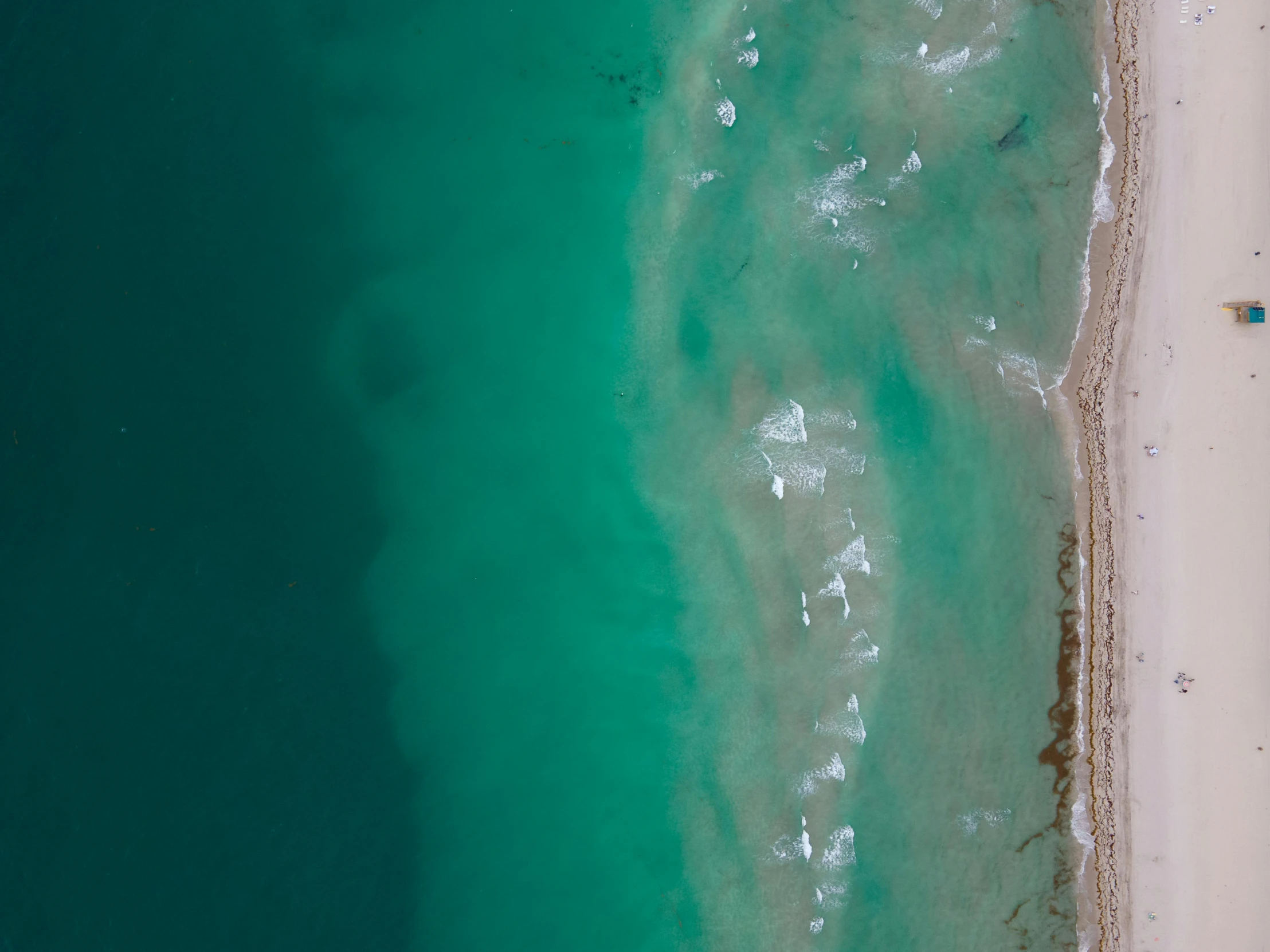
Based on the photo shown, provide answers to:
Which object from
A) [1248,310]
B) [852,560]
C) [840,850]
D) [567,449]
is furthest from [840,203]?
[840,850]

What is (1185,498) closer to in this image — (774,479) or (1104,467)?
(1104,467)

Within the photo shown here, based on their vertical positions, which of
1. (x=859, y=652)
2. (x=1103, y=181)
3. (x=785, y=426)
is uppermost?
(x=1103, y=181)

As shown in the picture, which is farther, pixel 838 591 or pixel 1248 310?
pixel 1248 310

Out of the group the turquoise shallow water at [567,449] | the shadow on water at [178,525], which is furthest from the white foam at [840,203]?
the shadow on water at [178,525]

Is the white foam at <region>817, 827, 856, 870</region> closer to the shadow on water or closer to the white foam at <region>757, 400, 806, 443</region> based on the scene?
the white foam at <region>757, 400, 806, 443</region>

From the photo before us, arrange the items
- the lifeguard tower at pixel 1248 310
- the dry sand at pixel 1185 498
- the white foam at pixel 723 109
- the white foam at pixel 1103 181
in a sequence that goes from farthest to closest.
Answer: the white foam at pixel 1103 181
the dry sand at pixel 1185 498
the lifeguard tower at pixel 1248 310
the white foam at pixel 723 109

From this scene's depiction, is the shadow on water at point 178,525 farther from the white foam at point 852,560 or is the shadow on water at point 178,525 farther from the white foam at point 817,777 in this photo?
the white foam at point 852,560

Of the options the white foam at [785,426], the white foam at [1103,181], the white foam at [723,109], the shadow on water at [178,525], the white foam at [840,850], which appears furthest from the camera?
the white foam at [1103,181]
